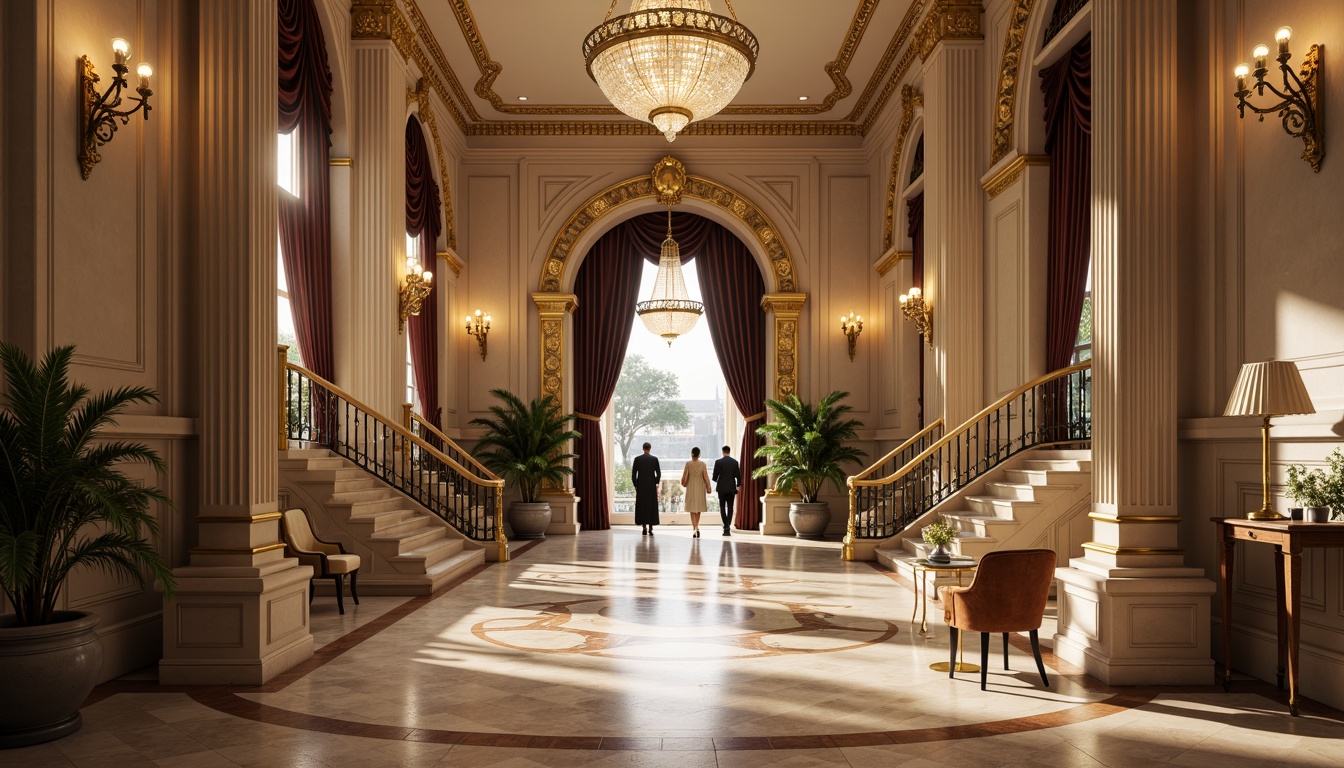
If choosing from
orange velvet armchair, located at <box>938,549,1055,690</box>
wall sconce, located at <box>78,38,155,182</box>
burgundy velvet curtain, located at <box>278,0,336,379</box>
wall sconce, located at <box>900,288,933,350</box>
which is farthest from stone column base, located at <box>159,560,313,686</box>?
wall sconce, located at <box>900,288,933,350</box>

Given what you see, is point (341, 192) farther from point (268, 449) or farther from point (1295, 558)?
point (1295, 558)

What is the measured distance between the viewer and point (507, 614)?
7.43 meters

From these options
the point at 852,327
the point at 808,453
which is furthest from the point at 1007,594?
the point at 852,327

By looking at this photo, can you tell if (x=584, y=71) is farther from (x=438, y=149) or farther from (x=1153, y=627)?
(x=1153, y=627)

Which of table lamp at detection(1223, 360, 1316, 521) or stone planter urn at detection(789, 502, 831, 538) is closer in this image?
table lamp at detection(1223, 360, 1316, 521)

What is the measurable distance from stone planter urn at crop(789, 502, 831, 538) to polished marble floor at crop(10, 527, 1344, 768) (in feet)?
19.4

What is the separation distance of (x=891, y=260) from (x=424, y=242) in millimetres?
6523

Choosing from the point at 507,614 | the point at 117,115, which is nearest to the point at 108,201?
the point at 117,115

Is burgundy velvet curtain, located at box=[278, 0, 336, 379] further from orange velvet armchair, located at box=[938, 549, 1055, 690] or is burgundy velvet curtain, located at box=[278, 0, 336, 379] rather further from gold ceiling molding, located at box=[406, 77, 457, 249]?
orange velvet armchair, located at box=[938, 549, 1055, 690]

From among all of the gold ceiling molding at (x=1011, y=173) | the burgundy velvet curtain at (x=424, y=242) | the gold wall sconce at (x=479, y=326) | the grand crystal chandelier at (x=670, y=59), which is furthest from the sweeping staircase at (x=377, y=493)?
the gold ceiling molding at (x=1011, y=173)

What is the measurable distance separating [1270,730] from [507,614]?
5028 mm

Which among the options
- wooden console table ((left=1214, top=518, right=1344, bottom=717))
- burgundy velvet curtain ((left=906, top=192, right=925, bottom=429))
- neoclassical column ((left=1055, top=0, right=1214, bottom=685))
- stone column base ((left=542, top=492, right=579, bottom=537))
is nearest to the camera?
wooden console table ((left=1214, top=518, right=1344, bottom=717))

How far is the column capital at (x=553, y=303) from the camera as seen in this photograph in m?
14.7

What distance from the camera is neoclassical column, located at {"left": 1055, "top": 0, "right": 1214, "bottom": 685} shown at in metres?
5.27
